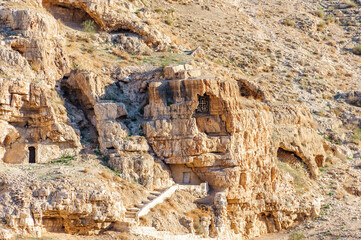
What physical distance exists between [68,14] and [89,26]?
1630 millimetres

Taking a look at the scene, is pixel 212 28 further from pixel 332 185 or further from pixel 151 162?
pixel 151 162

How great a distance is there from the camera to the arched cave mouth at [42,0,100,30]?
39062mm

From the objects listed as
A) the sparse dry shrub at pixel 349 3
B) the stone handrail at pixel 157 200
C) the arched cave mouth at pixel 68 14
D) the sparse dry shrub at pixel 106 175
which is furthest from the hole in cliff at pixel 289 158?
the sparse dry shrub at pixel 349 3

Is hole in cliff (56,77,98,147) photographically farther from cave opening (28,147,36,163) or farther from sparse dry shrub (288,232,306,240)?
sparse dry shrub (288,232,306,240)

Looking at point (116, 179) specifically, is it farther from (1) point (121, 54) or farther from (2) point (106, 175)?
(1) point (121, 54)

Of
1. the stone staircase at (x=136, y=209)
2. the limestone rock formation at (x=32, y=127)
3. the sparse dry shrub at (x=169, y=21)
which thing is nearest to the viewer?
the stone staircase at (x=136, y=209)

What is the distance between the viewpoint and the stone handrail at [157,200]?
94.3 ft

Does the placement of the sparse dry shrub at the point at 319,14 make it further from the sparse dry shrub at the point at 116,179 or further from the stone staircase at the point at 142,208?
the sparse dry shrub at the point at 116,179

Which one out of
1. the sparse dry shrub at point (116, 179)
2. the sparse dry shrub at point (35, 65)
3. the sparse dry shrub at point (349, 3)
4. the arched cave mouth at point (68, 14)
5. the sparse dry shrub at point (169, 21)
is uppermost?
the sparse dry shrub at point (349, 3)

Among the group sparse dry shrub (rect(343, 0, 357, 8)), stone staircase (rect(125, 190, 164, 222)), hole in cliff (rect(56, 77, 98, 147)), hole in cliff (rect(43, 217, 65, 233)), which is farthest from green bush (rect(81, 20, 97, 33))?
sparse dry shrub (rect(343, 0, 357, 8))

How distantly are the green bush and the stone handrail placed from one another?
40.3 feet

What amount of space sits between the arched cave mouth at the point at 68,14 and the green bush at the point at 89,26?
0.73 feet

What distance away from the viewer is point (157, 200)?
30.0 meters

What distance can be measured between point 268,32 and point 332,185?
1867cm
